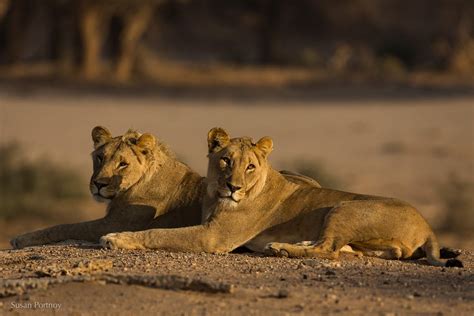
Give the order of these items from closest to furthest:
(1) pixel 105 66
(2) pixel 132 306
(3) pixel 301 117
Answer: (2) pixel 132 306 < (3) pixel 301 117 < (1) pixel 105 66

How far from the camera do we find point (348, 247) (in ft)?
29.7

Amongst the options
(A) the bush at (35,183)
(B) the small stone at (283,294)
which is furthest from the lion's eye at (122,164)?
(A) the bush at (35,183)

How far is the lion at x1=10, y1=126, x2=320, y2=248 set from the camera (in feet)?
30.9

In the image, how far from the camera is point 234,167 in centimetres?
881

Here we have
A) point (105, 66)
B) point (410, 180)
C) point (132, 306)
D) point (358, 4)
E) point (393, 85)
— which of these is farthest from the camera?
point (358, 4)

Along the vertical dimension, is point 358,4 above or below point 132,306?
above

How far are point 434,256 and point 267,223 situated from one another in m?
1.13

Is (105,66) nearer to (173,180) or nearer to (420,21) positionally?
(420,21)

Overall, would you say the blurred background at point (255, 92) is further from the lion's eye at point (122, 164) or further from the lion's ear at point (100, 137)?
the lion's eye at point (122, 164)

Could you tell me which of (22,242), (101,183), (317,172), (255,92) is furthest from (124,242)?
(255,92)

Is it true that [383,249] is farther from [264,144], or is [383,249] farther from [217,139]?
[217,139]

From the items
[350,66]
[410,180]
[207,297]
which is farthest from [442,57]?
[207,297]

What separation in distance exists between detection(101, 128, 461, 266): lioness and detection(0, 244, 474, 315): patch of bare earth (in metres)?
0.14

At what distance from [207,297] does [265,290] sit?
0.36 m
